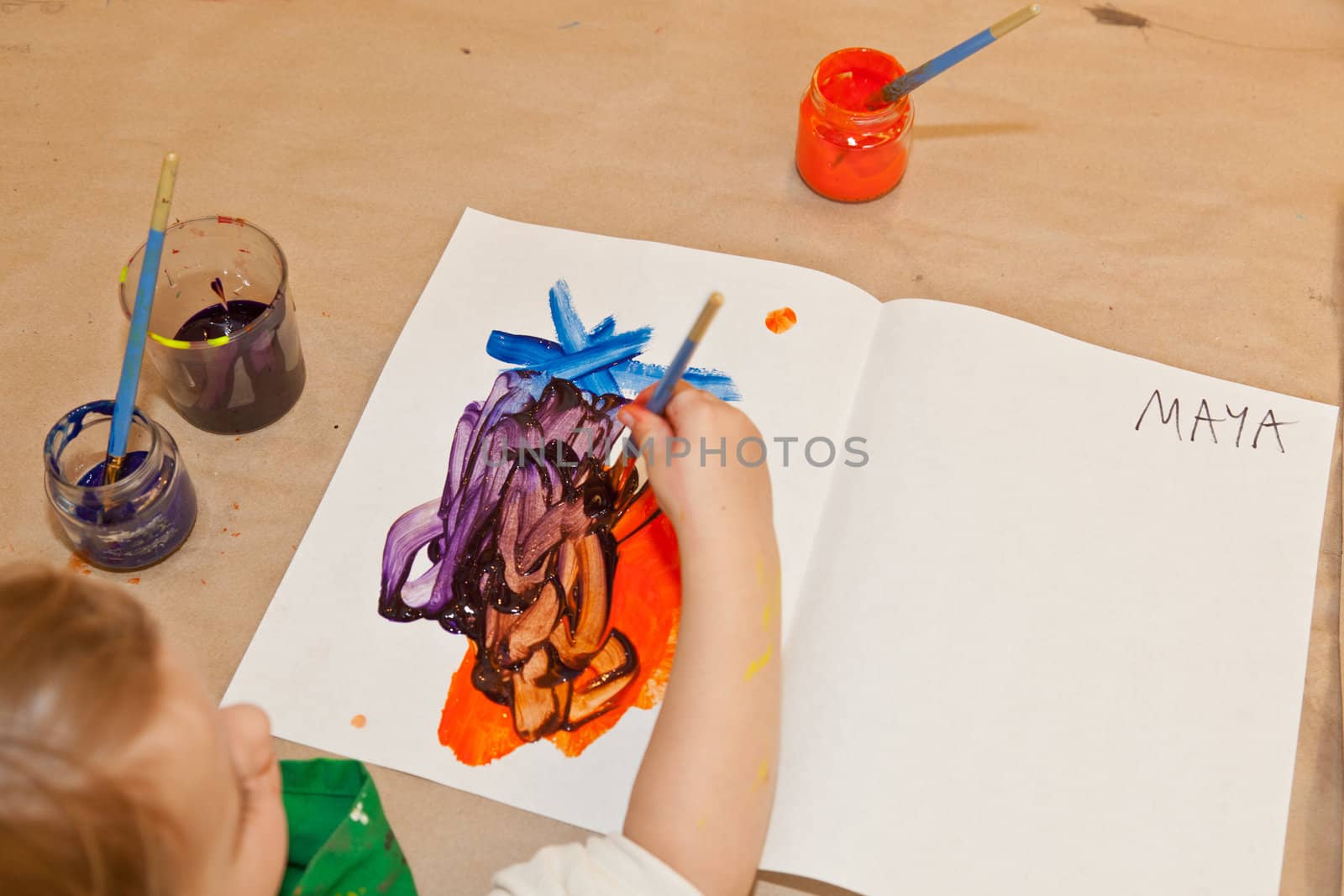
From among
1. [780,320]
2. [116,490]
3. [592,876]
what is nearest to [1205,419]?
[780,320]

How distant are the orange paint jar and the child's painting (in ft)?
0.73

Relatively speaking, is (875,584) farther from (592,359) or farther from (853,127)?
(853,127)

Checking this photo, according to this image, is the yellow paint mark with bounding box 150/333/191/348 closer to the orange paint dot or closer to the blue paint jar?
A: the blue paint jar

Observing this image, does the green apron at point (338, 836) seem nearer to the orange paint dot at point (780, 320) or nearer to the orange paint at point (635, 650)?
the orange paint at point (635, 650)

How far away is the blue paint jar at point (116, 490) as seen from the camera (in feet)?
2.33

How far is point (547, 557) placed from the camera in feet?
2.54

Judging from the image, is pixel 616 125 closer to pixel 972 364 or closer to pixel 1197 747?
pixel 972 364

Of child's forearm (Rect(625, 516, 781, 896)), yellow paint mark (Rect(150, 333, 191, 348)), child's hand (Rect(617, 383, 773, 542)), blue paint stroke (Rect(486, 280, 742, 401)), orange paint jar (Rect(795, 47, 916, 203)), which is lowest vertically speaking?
child's forearm (Rect(625, 516, 781, 896))

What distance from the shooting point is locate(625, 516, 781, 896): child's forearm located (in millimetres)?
630

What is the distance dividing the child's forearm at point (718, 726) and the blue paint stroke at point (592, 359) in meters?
0.17

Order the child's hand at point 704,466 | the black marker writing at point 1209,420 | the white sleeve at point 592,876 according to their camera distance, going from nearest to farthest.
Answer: the white sleeve at point 592,876 < the child's hand at point 704,466 < the black marker writing at point 1209,420

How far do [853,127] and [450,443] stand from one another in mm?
418

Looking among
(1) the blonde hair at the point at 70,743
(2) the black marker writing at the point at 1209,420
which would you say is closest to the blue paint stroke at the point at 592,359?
(2) the black marker writing at the point at 1209,420

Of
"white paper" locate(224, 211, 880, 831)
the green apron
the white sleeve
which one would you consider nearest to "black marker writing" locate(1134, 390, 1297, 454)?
"white paper" locate(224, 211, 880, 831)
